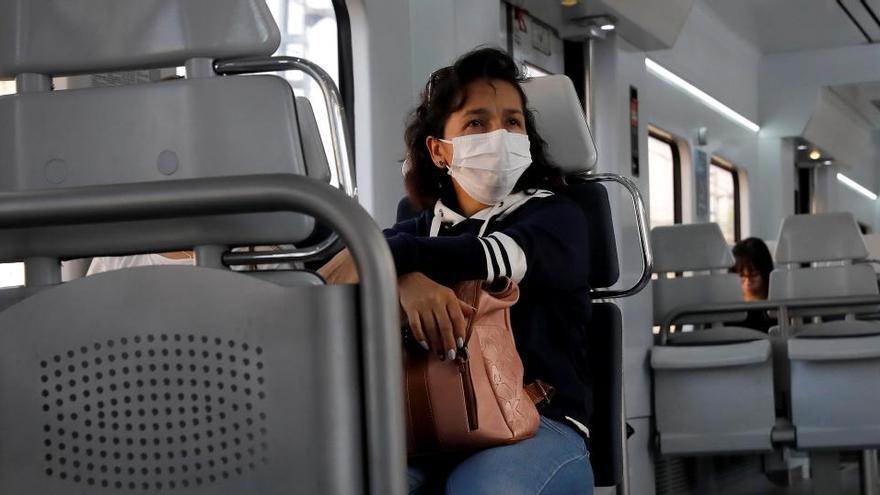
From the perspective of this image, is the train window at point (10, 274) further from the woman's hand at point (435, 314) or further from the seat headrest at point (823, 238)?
the seat headrest at point (823, 238)

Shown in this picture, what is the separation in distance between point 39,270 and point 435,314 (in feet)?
1.86

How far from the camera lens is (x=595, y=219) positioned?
3119mm

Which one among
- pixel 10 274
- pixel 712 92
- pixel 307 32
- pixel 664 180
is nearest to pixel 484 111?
pixel 10 274

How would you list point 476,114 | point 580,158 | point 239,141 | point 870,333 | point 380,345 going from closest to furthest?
point 380,345
point 239,141
point 476,114
point 580,158
point 870,333

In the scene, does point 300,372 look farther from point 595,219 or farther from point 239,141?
point 595,219

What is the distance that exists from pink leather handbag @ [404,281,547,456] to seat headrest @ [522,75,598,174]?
1.08 m

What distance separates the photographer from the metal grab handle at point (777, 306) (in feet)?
21.3

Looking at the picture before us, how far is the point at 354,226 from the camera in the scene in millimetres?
1331

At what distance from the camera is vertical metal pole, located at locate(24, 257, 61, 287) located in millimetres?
1714

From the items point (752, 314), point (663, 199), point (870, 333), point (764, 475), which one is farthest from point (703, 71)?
point (870, 333)

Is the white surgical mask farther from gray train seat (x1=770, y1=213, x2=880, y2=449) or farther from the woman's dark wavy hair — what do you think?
gray train seat (x1=770, y1=213, x2=880, y2=449)

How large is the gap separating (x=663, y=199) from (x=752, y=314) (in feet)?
7.36

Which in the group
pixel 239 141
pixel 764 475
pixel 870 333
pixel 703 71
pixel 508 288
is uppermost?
pixel 703 71

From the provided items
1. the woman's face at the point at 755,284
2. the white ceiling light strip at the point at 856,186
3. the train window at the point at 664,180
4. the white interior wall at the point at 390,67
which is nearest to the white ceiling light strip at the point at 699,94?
the train window at the point at 664,180
